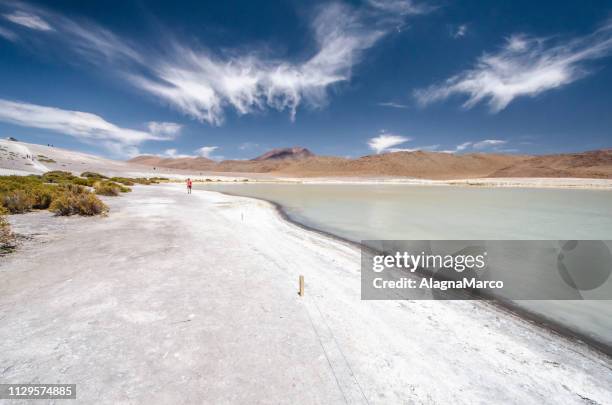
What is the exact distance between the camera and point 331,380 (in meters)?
2.55

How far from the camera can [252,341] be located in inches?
119

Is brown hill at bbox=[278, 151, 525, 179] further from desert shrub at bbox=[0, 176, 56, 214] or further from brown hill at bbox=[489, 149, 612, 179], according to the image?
desert shrub at bbox=[0, 176, 56, 214]

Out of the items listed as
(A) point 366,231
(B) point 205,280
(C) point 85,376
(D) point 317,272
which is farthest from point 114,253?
(A) point 366,231

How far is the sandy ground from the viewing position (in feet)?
7.93

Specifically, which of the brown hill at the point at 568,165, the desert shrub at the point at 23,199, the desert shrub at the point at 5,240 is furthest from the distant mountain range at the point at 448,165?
the desert shrub at the point at 5,240

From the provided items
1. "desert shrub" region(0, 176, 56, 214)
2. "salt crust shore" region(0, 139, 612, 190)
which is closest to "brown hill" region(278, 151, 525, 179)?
"salt crust shore" region(0, 139, 612, 190)

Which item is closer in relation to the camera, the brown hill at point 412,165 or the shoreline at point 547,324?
the shoreline at point 547,324

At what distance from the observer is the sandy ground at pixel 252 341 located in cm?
242

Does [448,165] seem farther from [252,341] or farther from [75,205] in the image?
[252,341]

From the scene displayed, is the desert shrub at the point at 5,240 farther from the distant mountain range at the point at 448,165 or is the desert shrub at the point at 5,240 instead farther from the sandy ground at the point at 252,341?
the distant mountain range at the point at 448,165

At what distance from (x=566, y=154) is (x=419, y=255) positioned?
156315 mm

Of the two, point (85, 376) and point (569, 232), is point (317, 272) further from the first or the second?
point (569, 232)

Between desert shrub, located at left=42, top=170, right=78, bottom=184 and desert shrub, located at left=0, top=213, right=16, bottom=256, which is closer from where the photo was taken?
desert shrub, located at left=0, top=213, right=16, bottom=256

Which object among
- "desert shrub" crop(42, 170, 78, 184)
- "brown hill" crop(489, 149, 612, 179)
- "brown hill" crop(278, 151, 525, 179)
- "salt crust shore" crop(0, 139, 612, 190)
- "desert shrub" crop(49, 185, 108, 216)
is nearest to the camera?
"desert shrub" crop(49, 185, 108, 216)
